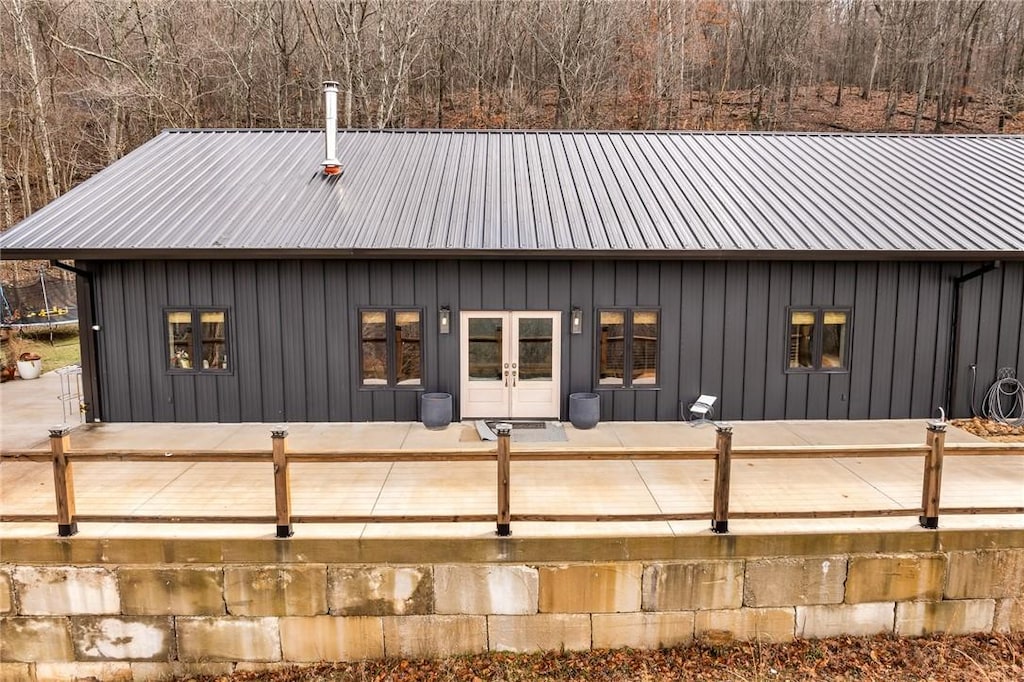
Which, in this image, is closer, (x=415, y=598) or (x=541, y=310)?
(x=415, y=598)

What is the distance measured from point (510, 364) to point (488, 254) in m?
1.75

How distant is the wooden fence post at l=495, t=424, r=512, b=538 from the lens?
554 cm

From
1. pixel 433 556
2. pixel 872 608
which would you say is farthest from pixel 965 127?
pixel 433 556

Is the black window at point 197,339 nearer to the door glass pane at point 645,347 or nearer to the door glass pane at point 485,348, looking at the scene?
the door glass pane at point 485,348

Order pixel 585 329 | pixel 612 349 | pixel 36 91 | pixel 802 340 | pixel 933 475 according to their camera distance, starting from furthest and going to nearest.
Result: pixel 36 91 < pixel 802 340 < pixel 612 349 < pixel 585 329 < pixel 933 475

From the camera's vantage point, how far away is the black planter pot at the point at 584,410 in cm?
921

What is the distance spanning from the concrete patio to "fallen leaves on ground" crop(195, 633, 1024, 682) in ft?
3.48

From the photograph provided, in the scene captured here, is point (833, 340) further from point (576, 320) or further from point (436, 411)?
point (436, 411)

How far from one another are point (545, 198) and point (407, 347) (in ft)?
10.8

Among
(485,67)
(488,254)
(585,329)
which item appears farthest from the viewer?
(485,67)

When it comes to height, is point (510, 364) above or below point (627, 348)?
below

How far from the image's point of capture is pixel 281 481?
5.55 metres

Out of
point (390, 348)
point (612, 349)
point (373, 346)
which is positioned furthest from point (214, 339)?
point (612, 349)

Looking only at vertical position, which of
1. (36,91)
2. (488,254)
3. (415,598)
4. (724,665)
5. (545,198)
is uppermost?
(36,91)
